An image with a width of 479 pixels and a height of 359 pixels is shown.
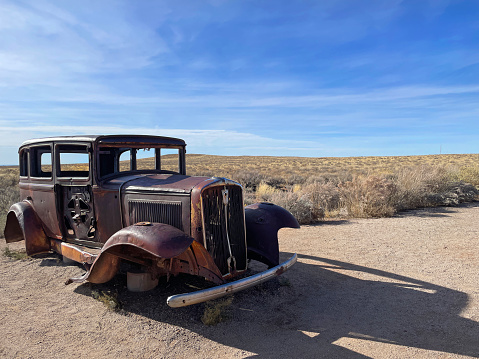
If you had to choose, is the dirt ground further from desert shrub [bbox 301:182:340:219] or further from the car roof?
desert shrub [bbox 301:182:340:219]

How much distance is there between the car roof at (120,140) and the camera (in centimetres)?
500

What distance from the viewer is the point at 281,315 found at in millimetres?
4391

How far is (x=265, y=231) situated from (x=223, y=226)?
3.61 ft

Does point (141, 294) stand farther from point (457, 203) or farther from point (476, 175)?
point (476, 175)

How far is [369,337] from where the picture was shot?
3.87 meters

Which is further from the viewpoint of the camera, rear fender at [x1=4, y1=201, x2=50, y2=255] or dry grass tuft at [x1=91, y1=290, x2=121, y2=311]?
rear fender at [x1=4, y1=201, x2=50, y2=255]

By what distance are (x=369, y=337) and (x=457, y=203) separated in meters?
10.9

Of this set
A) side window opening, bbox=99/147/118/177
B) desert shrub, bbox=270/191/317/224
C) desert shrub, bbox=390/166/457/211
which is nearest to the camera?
side window opening, bbox=99/147/118/177

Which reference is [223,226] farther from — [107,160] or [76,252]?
[107,160]

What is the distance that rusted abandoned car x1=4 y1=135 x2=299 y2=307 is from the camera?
3930 millimetres

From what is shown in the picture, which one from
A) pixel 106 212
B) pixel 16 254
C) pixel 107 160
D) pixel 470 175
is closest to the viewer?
pixel 106 212

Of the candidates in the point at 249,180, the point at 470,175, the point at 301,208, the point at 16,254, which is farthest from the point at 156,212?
the point at 470,175

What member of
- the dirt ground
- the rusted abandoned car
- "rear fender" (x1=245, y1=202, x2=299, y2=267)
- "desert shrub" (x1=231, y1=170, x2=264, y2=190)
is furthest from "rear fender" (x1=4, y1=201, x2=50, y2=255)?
"desert shrub" (x1=231, y1=170, x2=264, y2=190)

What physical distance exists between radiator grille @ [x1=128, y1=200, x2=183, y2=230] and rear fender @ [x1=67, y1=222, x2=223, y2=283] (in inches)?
11.2
